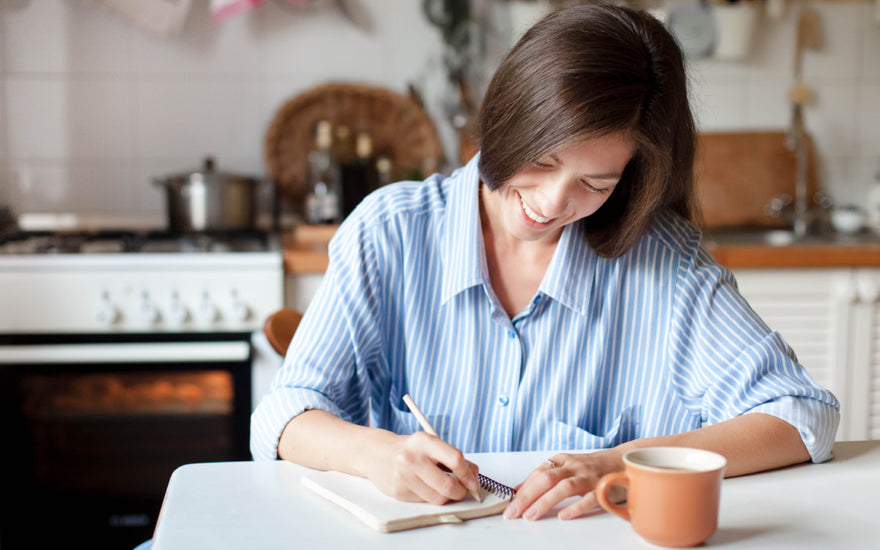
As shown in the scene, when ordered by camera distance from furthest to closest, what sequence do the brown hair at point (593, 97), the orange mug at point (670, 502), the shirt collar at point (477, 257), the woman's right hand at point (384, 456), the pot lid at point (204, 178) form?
the pot lid at point (204, 178), the shirt collar at point (477, 257), the brown hair at point (593, 97), the woman's right hand at point (384, 456), the orange mug at point (670, 502)

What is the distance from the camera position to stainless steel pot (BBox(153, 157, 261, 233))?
226 cm

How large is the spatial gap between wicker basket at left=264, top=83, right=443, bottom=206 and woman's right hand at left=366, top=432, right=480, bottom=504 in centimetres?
175

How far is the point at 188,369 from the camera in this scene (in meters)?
1.99

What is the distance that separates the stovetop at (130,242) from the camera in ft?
6.64

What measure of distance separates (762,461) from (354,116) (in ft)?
6.24

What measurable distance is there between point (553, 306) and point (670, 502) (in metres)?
0.48

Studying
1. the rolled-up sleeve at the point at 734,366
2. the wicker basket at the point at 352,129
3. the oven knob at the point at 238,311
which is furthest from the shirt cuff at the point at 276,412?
the wicker basket at the point at 352,129

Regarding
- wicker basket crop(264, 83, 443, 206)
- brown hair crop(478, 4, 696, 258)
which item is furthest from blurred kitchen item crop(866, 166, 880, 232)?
brown hair crop(478, 4, 696, 258)

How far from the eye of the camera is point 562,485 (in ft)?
2.72

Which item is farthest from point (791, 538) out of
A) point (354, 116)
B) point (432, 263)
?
point (354, 116)

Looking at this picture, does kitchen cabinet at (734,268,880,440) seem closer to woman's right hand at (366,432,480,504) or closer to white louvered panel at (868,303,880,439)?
white louvered panel at (868,303,880,439)

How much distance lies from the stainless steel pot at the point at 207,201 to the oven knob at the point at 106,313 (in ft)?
1.25

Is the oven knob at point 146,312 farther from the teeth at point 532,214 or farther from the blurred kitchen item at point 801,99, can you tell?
the blurred kitchen item at point 801,99

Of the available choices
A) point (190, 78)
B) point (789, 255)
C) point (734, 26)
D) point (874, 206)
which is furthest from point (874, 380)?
point (190, 78)
